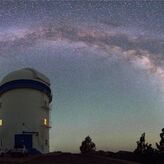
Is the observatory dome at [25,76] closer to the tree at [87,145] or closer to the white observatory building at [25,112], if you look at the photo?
the white observatory building at [25,112]

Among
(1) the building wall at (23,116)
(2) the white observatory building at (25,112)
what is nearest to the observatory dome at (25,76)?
(2) the white observatory building at (25,112)

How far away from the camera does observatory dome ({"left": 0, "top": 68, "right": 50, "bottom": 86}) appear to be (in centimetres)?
4812

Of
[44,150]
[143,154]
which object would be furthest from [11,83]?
[143,154]

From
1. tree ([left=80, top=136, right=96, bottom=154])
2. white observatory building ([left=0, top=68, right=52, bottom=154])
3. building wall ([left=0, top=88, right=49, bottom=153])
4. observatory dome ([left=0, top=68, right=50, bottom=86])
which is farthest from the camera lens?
tree ([left=80, top=136, right=96, bottom=154])

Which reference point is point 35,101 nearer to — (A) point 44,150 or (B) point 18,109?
(B) point 18,109

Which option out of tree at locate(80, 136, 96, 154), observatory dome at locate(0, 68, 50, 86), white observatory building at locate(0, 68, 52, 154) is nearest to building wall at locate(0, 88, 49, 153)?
white observatory building at locate(0, 68, 52, 154)

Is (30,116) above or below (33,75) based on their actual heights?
below

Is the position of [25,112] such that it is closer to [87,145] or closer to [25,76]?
[25,76]

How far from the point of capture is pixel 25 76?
48125 millimetres

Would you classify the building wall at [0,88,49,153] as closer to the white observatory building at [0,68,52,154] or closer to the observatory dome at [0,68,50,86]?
the white observatory building at [0,68,52,154]

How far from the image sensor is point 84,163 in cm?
3148

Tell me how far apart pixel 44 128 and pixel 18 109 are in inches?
171

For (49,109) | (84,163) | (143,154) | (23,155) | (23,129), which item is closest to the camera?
(84,163)

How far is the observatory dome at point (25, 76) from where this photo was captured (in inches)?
1895
